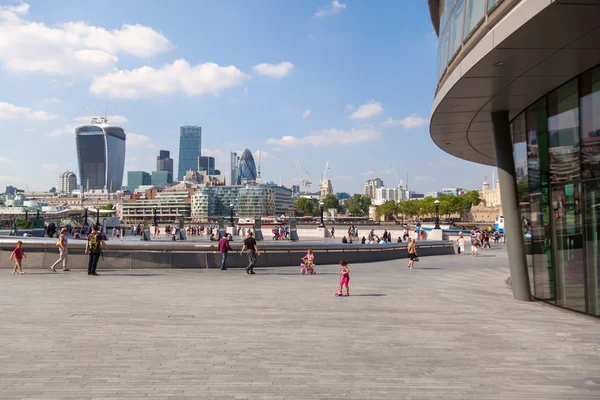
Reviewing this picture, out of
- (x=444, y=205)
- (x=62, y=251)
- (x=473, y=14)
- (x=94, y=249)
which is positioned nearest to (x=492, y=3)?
(x=473, y=14)

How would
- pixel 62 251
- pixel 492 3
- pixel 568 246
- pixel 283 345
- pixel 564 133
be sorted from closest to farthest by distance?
pixel 283 345 < pixel 492 3 < pixel 564 133 < pixel 568 246 < pixel 62 251

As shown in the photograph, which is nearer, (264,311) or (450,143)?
(264,311)

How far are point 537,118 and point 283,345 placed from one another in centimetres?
930

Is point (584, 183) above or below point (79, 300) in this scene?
above

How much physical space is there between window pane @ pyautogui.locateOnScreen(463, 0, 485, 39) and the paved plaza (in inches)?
227

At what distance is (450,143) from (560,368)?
11322 mm

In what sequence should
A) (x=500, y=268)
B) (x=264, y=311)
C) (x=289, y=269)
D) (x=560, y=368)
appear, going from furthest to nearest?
(x=500, y=268), (x=289, y=269), (x=264, y=311), (x=560, y=368)

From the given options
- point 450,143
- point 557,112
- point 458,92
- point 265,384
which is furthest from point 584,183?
point 265,384

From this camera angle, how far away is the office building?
7.73 meters

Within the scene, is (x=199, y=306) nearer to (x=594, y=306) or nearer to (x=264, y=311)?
(x=264, y=311)

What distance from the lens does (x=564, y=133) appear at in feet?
37.6

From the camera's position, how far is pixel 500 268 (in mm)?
22453

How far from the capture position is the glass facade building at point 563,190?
33.9ft

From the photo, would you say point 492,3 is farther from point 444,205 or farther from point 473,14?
point 444,205
